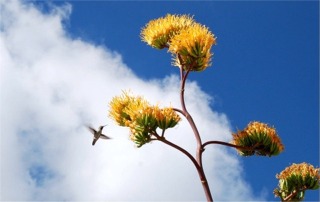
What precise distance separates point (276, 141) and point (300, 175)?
0.51 meters

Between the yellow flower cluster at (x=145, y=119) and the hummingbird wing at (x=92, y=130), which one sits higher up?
the hummingbird wing at (x=92, y=130)

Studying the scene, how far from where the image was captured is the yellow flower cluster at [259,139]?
16.6 ft

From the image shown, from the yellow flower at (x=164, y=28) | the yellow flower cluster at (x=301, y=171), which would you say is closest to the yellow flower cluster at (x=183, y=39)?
the yellow flower at (x=164, y=28)

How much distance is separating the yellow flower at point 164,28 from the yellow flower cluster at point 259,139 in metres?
1.29

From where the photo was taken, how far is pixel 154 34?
5.62 metres

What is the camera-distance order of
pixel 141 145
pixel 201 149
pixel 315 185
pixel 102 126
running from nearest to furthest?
pixel 201 149
pixel 141 145
pixel 315 185
pixel 102 126

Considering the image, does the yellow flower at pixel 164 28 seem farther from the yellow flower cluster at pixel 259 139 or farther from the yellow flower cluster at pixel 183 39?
the yellow flower cluster at pixel 259 139

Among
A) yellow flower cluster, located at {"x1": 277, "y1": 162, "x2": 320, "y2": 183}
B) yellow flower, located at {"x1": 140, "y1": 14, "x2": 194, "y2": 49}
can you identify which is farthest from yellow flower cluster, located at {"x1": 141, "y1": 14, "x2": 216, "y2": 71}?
yellow flower cluster, located at {"x1": 277, "y1": 162, "x2": 320, "y2": 183}

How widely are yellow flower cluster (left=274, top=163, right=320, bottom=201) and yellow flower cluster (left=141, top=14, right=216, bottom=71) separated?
1.41 metres

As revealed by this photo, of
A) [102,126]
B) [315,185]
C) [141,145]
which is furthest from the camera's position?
[102,126]

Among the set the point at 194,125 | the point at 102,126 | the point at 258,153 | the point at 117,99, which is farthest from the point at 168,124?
the point at 102,126

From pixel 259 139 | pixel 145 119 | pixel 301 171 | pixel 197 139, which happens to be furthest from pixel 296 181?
pixel 145 119

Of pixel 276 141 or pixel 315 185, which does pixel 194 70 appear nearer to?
pixel 276 141

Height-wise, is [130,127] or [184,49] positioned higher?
[184,49]
